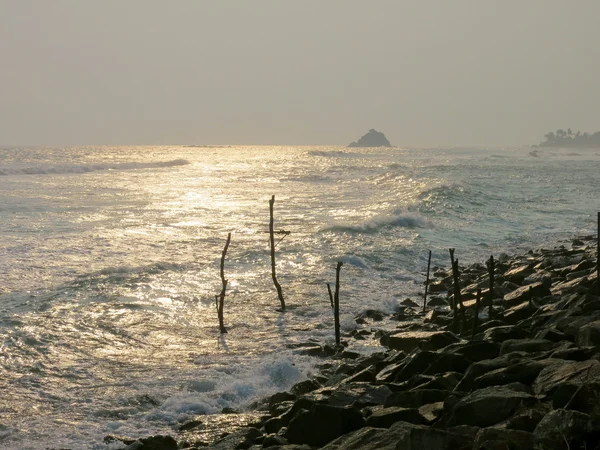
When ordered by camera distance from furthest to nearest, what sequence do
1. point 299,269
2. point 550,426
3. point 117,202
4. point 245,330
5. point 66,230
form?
1. point 117,202
2. point 66,230
3. point 299,269
4. point 245,330
5. point 550,426

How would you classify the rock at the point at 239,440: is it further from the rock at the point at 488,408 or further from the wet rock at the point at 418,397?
the rock at the point at 488,408

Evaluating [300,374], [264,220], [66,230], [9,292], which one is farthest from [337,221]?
[300,374]

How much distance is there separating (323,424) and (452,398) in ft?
4.98

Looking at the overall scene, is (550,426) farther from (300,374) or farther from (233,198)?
(233,198)

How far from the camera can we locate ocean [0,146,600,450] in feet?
38.8

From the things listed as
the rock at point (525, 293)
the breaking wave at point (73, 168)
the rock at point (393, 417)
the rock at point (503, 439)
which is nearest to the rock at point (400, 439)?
the rock at point (503, 439)

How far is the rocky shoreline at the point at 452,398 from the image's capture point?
6027mm

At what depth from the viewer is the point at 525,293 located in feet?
47.4

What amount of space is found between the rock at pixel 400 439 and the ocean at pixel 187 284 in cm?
447

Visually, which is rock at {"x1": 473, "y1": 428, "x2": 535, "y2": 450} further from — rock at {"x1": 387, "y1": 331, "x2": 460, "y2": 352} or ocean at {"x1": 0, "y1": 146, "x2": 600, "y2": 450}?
ocean at {"x1": 0, "y1": 146, "x2": 600, "y2": 450}

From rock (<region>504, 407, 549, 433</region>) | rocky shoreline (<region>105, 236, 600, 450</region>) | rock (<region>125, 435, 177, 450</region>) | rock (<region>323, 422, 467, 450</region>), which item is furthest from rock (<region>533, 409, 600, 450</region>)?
rock (<region>125, 435, 177, 450</region>)

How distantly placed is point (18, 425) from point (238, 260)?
1507 cm

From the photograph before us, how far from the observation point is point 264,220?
126 feet

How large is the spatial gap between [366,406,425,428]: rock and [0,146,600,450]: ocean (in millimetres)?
4126
